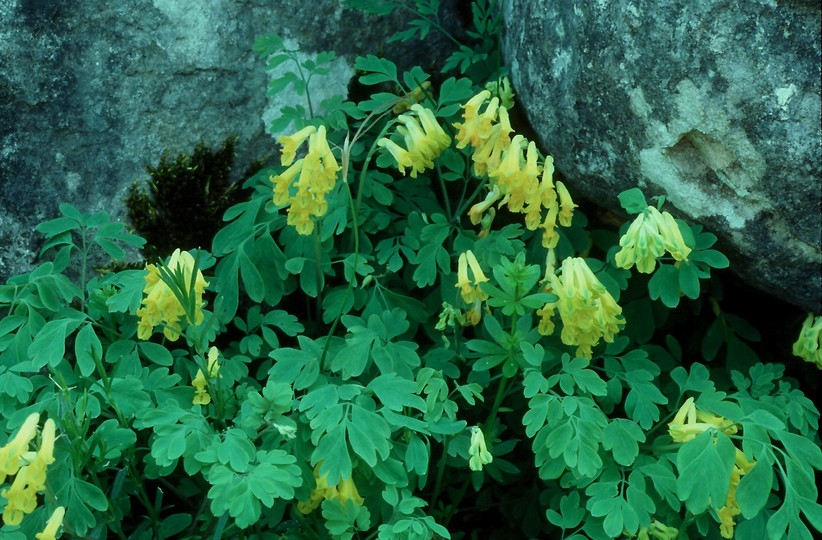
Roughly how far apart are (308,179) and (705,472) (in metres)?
1.25

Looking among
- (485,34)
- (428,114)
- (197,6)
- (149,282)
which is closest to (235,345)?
(149,282)

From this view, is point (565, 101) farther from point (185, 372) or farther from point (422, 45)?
point (185, 372)

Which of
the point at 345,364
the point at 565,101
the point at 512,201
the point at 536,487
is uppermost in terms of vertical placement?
the point at 565,101

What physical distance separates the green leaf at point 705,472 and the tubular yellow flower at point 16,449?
1.52 metres

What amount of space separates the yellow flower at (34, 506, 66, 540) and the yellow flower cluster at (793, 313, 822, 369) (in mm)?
2111

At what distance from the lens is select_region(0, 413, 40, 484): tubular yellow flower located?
1972mm

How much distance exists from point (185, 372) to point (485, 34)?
1544 millimetres

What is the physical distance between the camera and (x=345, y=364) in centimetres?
239

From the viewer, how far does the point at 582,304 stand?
237 centimetres

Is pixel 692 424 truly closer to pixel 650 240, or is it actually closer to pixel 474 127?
pixel 650 240

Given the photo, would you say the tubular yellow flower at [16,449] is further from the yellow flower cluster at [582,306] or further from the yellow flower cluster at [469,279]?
the yellow flower cluster at [582,306]

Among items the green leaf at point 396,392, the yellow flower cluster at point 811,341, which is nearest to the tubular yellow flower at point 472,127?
the green leaf at point 396,392

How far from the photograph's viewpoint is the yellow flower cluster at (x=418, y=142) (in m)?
2.57

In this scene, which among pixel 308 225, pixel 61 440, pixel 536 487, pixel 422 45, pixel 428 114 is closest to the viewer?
pixel 61 440
